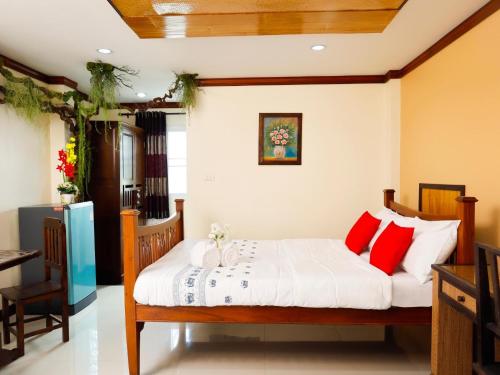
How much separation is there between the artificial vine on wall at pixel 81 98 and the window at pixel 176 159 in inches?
49.1

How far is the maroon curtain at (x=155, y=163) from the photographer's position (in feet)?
17.5

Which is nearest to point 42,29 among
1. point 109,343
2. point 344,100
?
point 109,343

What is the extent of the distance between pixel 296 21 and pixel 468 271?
1.92 m

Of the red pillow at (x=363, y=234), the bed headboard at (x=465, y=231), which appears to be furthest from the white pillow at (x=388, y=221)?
the bed headboard at (x=465, y=231)

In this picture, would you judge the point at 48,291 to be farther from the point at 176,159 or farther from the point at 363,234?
the point at 176,159

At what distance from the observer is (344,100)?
414 centimetres

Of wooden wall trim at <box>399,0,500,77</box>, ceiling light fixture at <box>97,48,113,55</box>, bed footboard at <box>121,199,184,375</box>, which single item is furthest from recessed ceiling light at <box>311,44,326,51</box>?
bed footboard at <box>121,199,184,375</box>

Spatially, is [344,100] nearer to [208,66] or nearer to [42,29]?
[208,66]

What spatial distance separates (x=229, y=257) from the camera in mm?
2570

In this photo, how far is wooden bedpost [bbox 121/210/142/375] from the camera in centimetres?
230

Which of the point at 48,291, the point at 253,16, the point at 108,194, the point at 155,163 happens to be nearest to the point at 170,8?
the point at 253,16

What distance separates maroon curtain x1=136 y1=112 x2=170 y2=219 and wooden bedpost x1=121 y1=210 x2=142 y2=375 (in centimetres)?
309

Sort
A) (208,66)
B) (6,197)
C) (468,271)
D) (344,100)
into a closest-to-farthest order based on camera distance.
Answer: (468,271), (6,197), (208,66), (344,100)

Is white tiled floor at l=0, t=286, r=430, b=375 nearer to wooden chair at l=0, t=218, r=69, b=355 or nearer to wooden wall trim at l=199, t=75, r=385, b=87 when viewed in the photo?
wooden chair at l=0, t=218, r=69, b=355
